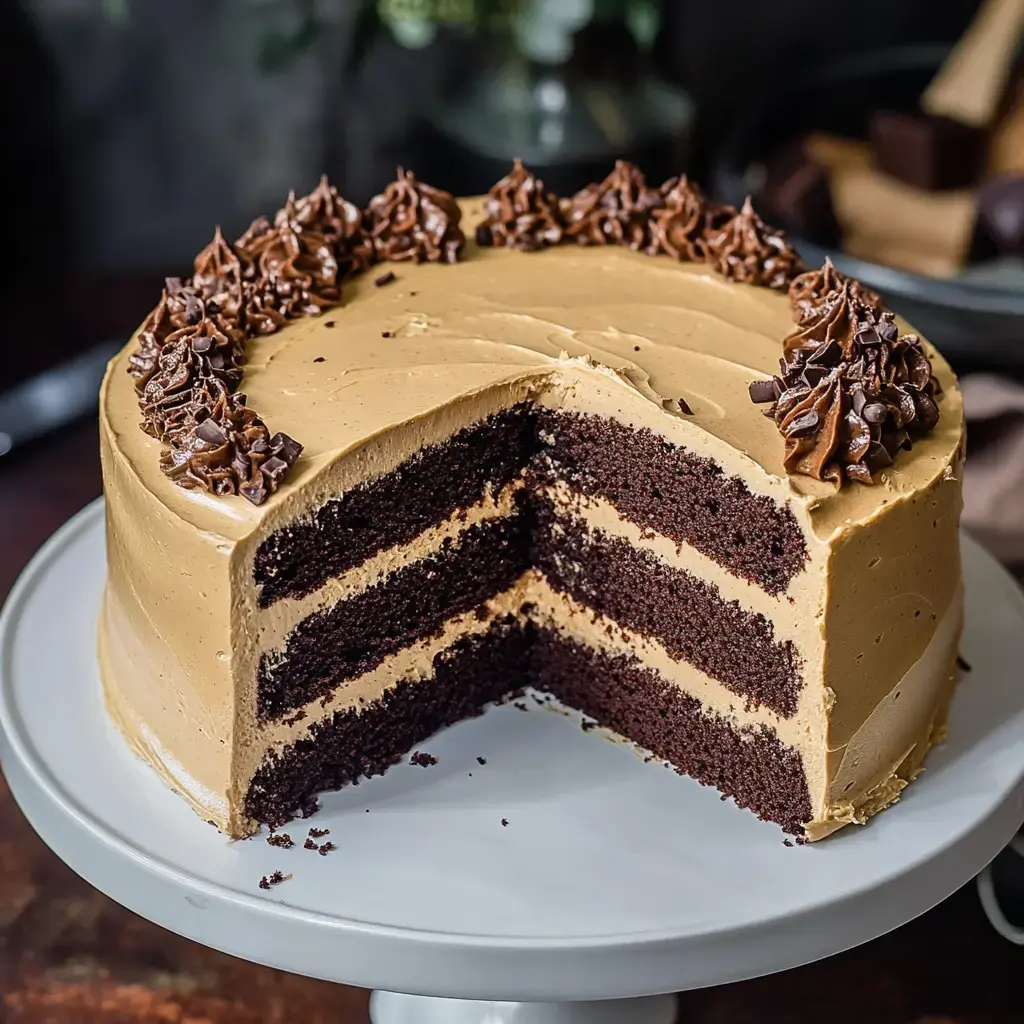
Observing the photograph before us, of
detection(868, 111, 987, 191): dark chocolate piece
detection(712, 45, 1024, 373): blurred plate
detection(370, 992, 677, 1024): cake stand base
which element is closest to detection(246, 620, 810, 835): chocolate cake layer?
detection(370, 992, 677, 1024): cake stand base

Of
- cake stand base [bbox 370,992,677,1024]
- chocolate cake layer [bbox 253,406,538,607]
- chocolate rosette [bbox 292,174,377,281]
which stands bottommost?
cake stand base [bbox 370,992,677,1024]

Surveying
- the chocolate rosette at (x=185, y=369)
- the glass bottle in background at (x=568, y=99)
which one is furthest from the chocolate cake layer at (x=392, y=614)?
the glass bottle in background at (x=568, y=99)

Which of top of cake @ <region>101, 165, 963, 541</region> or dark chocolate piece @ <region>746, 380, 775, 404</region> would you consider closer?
top of cake @ <region>101, 165, 963, 541</region>

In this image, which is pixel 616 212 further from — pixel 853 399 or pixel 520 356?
pixel 853 399

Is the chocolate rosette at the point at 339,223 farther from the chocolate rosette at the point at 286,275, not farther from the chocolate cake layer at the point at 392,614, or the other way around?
the chocolate cake layer at the point at 392,614

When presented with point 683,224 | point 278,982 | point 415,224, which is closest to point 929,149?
point 683,224

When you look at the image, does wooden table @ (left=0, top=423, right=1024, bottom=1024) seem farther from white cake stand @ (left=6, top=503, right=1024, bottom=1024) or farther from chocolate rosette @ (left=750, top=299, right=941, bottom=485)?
chocolate rosette @ (left=750, top=299, right=941, bottom=485)

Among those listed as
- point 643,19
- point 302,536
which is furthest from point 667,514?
point 643,19
